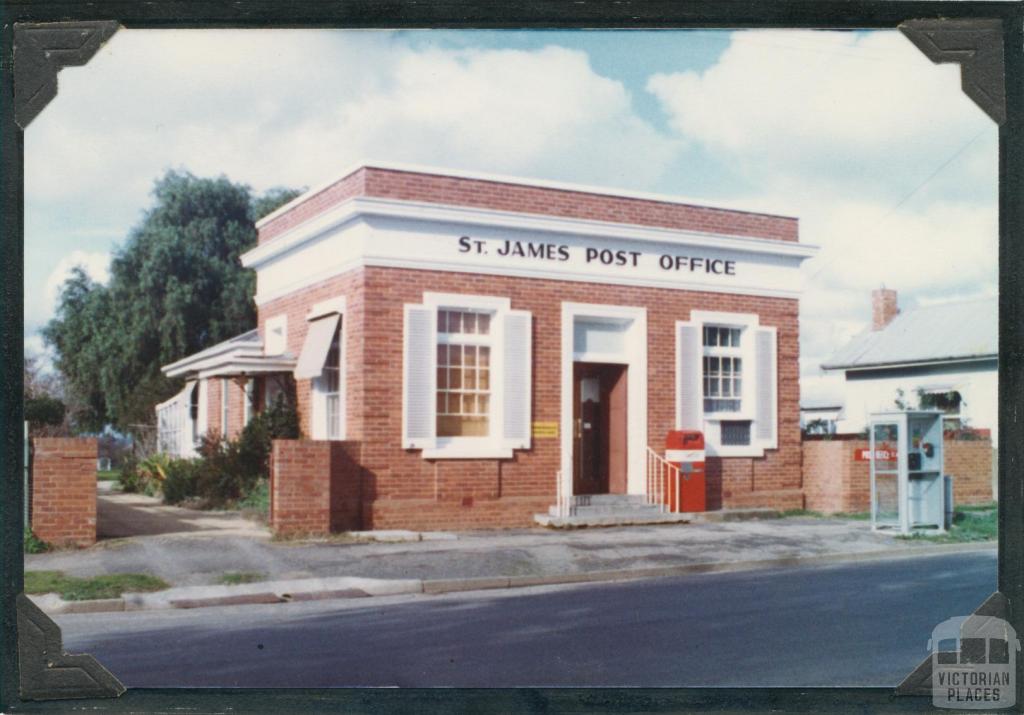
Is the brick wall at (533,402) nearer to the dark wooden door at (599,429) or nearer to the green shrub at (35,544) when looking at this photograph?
the dark wooden door at (599,429)

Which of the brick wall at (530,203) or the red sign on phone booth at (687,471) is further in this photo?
the red sign on phone booth at (687,471)

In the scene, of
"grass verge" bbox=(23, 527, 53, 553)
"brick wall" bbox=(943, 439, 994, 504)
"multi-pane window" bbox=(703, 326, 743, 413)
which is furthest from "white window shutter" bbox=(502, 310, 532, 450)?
"brick wall" bbox=(943, 439, 994, 504)

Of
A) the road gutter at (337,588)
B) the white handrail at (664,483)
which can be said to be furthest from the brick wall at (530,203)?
the road gutter at (337,588)

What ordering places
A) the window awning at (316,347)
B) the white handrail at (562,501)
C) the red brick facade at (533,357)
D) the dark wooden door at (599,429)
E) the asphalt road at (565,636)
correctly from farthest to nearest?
the dark wooden door at (599,429) < the white handrail at (562,501) < the window awning at (316,347) < the red brick facade at (533,357) < the asphalt road at (565,636)

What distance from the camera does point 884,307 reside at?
13766 millimetres

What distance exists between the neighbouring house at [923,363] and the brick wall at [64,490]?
10524mm

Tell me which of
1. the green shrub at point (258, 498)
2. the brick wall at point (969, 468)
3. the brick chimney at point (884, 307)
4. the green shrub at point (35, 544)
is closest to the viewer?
the green shrub at point (35, 544)

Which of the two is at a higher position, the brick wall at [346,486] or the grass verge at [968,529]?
the brick wall at [346,486]

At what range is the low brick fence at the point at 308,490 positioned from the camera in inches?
543

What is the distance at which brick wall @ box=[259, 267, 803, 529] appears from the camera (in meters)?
14.8

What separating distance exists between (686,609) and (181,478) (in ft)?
39.2

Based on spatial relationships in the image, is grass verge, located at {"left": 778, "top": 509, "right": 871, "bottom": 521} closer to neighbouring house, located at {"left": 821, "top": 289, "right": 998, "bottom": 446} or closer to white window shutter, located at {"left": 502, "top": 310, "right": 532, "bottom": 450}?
neighbouring house, located at {"left": 821, "top": 289, "right": 998, "bottom": 446}

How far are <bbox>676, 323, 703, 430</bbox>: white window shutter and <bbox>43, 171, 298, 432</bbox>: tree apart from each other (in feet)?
57.2

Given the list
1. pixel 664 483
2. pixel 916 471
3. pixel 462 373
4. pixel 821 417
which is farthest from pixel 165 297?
pixel 916 471
